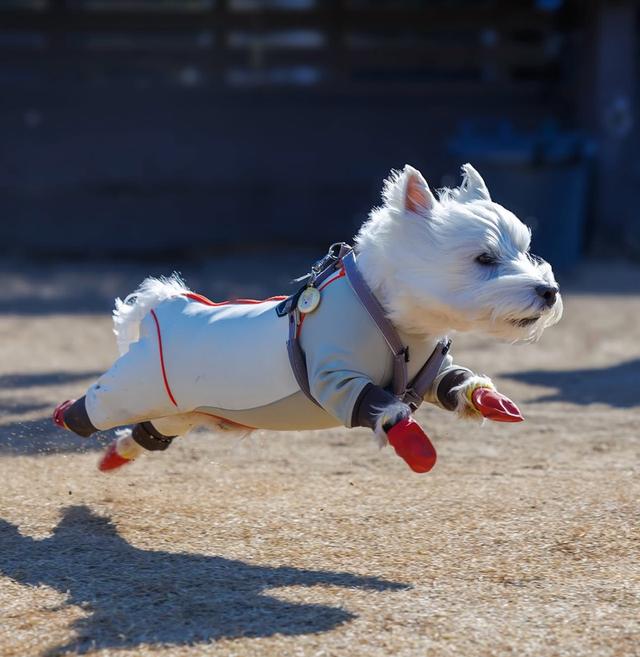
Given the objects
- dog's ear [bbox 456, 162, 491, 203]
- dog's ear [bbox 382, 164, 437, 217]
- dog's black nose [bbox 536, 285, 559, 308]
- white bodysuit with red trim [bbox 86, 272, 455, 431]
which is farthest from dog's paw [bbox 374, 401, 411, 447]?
dog's ear [bbox 456, 162, 491, 203]

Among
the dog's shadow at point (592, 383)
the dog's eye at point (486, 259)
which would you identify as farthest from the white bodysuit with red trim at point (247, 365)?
the dog's shadow at point (592, 383)

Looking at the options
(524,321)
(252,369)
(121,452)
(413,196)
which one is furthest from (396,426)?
(121,452)

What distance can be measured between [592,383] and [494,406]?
334 centimetres

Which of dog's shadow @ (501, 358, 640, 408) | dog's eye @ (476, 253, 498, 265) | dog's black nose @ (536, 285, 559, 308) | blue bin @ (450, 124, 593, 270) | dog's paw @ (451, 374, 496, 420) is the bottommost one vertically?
dog's shadow @ (501, 358, 640, 408)

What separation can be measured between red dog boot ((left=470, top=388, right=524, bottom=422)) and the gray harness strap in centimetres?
22

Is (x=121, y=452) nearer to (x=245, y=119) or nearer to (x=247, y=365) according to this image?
(x=247, y=365)

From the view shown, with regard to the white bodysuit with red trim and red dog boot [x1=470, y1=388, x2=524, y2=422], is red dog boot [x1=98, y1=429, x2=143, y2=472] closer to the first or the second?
the white bodysuit with red trim

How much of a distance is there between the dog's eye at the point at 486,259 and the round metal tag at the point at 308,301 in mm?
530

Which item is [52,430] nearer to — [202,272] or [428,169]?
[202,272]

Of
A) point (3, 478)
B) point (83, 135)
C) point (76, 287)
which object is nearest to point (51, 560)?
point (3, 478)

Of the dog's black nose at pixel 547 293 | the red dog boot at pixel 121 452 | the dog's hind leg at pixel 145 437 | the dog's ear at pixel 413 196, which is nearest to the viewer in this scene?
the dog's black nose at pixel 547 293

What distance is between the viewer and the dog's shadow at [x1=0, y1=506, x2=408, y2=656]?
3.16 meters

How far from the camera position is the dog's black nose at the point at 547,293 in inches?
136

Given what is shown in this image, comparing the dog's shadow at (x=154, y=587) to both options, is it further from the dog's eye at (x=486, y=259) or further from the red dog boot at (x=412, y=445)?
the dog's eye at (x=486, y=259)
